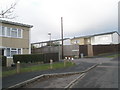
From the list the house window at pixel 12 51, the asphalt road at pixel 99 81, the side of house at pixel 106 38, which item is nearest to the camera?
the asphalt road at pixel 99 81

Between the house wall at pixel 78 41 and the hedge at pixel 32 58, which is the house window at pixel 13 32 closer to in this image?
the hedge at pixel 32 58

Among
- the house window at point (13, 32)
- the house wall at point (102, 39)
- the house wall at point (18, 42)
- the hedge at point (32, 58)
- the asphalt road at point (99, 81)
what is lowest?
the asphalt road at point (99, 81)

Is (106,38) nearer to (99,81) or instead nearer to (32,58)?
(32,58)

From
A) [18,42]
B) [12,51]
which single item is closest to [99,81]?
[12,51]

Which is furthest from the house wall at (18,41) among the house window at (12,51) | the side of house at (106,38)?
the side of house at (106,38)

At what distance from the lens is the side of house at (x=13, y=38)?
79.8 ft

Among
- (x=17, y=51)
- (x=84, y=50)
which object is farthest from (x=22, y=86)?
(x=84, y=50)

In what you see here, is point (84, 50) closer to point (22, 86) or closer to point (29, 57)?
point (29, 57)

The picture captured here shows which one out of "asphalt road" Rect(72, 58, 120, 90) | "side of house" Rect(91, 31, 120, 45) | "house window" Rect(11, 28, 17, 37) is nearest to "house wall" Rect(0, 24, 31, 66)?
"house window" Rect(11, 28, 17, 37)

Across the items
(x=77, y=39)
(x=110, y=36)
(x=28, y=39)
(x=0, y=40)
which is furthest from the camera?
(x=77, y=39)

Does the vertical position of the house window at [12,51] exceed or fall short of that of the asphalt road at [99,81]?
it exceeds it

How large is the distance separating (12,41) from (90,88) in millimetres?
17368

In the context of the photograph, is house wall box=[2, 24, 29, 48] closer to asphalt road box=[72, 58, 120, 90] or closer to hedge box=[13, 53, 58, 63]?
hedge box=[13, 53, 58, 63]

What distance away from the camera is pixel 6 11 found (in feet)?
39.5
